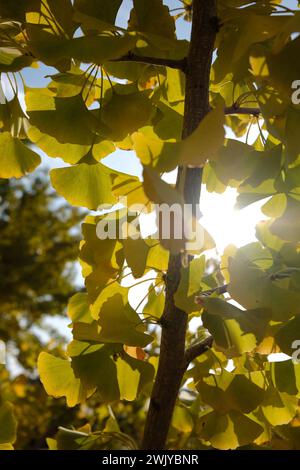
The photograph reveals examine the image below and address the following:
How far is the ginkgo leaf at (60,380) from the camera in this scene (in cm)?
71

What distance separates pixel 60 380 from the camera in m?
0.72

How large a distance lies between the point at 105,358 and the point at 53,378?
0.36ft

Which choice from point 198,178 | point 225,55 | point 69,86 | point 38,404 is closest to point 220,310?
point 198,178

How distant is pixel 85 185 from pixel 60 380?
0.94 ft

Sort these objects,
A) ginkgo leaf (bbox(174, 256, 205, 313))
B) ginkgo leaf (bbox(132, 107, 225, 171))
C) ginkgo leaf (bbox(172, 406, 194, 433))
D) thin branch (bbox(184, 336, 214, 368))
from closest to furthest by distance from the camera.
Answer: ginkgo leaf (bbox(132, 107, 225, 171)), ginkgo leaf (bbox(174, 256, 205, 313)), thin branch (bbox(184, 336, 214, 368)), ginkgo leaf (bbox(172, 406, 194, 433))

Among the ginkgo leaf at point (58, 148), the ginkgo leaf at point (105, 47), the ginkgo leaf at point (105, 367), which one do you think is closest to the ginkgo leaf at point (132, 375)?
the ginkgo leaf at point (105, 367)

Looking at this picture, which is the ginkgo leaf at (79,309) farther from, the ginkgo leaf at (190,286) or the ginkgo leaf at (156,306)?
the ginkgo leaf at (190,286)

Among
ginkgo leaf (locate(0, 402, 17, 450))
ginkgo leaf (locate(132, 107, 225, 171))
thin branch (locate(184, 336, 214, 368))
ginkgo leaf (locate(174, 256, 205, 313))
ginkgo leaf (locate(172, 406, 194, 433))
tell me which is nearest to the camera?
ginkgo leaf (locate(132, 107, 225, 171))

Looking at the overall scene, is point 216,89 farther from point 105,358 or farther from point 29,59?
point 105,358

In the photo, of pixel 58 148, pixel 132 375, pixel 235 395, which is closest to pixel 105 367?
pixel 132 375

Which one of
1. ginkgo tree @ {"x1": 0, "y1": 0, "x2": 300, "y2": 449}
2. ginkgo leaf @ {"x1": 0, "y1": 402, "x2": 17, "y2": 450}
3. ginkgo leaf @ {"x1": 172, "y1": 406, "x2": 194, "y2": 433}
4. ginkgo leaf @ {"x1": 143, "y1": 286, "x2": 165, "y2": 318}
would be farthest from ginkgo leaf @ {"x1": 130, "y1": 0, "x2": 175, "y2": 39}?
ginkgo leaf @ {"x1": 172, "y1": 406, "x2": 194, "y2": 433}

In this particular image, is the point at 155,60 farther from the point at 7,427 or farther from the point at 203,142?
the point at 7,427

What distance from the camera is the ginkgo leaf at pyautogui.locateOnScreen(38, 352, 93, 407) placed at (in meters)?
0.71

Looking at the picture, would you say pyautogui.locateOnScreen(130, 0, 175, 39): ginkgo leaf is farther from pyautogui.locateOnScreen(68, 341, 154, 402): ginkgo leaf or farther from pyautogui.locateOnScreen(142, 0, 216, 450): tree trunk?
pyautogui.locateOnScreen(68, 341, 154, 402): ginkgo leaf
